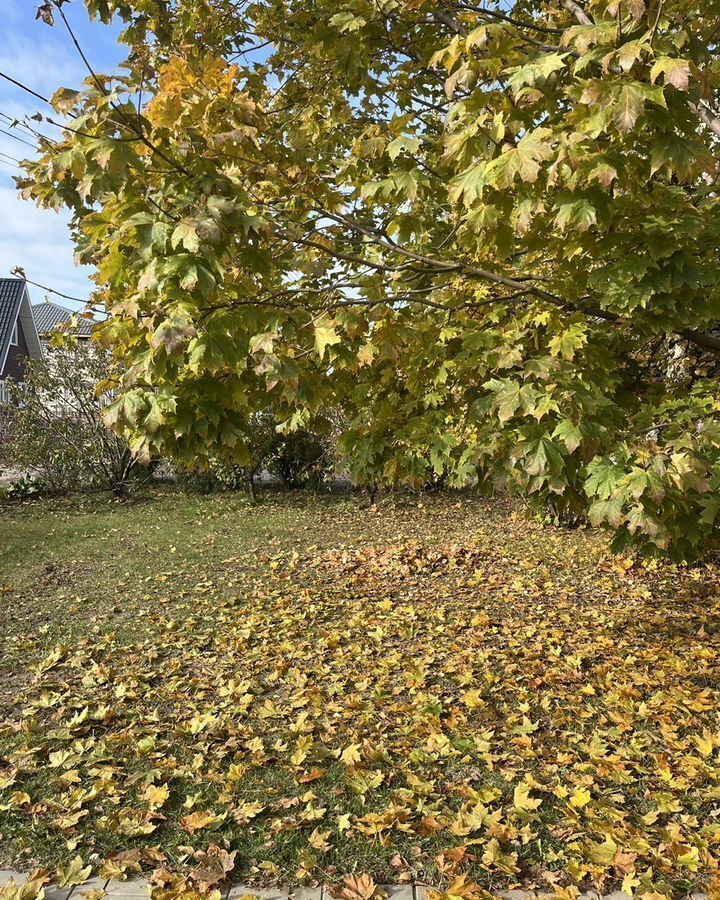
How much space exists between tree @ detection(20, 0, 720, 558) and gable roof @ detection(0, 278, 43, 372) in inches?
1031

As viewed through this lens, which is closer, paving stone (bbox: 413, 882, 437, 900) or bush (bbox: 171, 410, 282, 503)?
paving stone (bbox: 413, 882, 437, 900)

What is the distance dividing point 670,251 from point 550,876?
2707mm

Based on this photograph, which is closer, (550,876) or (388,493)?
(550,876)

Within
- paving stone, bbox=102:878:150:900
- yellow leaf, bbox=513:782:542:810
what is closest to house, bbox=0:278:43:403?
paving stone, bbox=102:878:150:900

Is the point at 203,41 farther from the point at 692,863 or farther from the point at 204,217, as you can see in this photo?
the point at 692,863

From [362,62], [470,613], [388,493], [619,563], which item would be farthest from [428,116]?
[388,493]

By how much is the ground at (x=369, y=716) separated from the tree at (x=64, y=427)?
470 centimetres

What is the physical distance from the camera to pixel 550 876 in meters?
2.71

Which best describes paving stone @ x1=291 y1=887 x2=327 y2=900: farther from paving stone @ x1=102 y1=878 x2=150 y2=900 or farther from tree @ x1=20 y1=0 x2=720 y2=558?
tree @ x1=20 y1=0 x2=720 y2=558

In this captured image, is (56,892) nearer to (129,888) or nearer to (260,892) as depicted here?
(129,888)

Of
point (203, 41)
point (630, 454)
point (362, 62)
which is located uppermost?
point (203, 41)

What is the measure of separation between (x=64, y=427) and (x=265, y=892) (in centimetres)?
1108

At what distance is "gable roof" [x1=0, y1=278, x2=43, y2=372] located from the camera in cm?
2775

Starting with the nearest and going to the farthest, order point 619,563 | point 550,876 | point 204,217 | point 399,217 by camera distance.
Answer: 1. point 204,217
2. point 550,876
3. point 399,217
4. point 619,563
